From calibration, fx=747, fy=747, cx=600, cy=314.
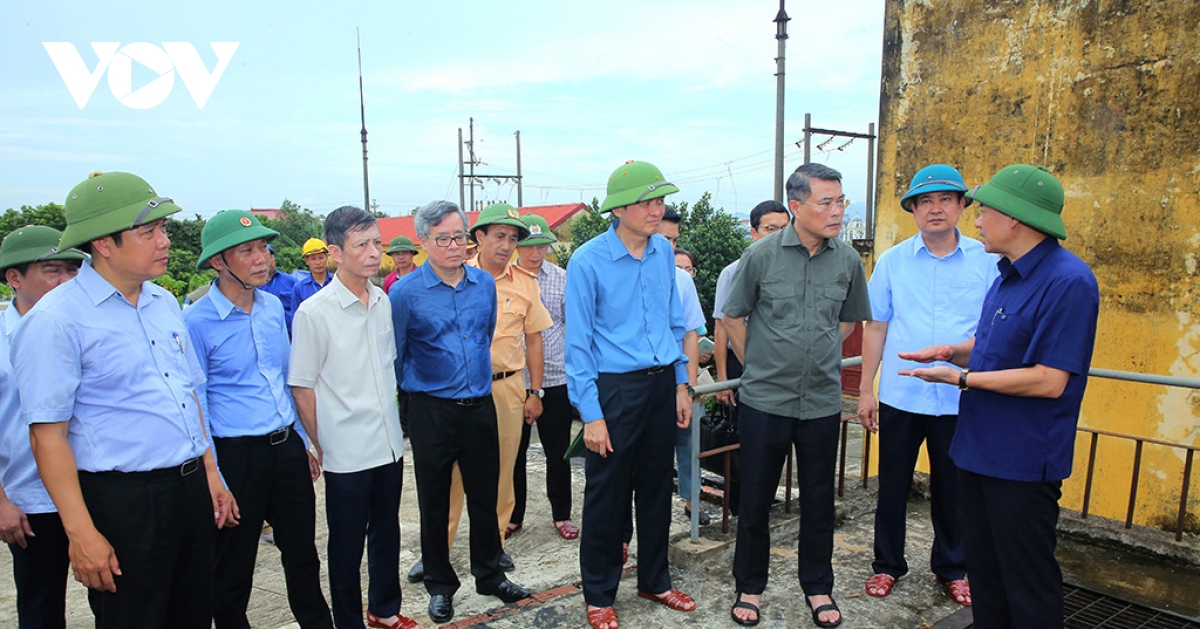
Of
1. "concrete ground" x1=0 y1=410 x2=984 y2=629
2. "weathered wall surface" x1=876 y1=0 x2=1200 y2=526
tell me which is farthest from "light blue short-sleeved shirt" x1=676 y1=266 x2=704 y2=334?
"weathered wall surface" x1=876 y1=0 x2=1200 y2=526

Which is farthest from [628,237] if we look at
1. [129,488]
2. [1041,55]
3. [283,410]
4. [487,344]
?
[1041,55]

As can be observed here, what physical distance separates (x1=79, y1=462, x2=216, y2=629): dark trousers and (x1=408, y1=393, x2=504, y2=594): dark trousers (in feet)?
3.51

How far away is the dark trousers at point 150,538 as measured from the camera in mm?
2293

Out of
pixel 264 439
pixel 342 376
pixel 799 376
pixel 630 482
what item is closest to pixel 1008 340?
pixel 799 376

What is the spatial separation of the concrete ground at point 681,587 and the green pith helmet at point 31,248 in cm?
190

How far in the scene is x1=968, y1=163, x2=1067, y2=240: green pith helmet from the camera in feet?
8.49

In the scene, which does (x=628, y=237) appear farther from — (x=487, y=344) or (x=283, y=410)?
(x=283, y=410)

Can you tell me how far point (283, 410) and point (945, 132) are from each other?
15.7 ft

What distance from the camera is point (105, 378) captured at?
2307 mm

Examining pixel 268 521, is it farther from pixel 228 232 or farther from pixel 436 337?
pixel 228 232

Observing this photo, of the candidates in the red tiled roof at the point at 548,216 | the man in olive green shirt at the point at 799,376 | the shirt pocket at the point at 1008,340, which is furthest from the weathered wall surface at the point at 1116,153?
the red tiled roof at the point at 548,216

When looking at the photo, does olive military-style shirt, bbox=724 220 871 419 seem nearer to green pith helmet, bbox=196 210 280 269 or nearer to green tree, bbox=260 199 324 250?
green pith helmet, bbox=196 210 280 269

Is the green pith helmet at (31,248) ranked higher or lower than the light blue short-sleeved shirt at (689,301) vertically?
higher

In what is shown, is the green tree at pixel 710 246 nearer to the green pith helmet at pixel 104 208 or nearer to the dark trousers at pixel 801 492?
the dark trousers at pixel 801 492
